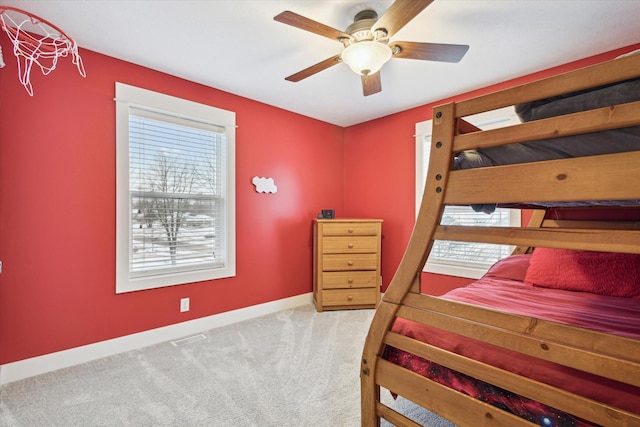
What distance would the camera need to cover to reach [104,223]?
2.32 m

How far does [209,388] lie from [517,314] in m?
1.78

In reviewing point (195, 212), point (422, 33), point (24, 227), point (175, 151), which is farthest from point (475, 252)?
point (24, 227)

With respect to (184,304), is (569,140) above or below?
above

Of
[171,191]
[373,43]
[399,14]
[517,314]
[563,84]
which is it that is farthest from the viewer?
[171,191]

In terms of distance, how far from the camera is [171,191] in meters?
2.72

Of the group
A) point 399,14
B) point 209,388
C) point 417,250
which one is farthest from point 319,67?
point 209,388

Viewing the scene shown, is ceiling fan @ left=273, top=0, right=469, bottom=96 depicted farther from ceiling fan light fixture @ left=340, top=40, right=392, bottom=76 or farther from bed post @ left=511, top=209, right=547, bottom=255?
bed post @ left=511, top=209, right=547, bottom=255

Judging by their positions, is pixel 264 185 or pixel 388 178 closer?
pixel 264 185

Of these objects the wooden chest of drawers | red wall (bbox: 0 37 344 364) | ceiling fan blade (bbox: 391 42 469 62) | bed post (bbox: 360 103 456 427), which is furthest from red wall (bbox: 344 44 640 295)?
bed post (bbox: 360 103 456 427)

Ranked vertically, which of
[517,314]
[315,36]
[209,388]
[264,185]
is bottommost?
[209,388]

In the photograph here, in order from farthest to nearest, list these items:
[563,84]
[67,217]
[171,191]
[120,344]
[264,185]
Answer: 1. [264,185]
2. [171,191]
3. [120,344]
4. [67,217]
5. [563,84]

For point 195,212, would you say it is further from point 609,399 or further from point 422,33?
point 609,399

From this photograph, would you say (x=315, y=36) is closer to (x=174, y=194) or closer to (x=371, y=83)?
(x=371, y=83)

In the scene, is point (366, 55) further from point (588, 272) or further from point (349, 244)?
point (349, 244)
